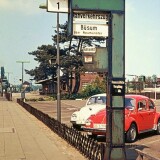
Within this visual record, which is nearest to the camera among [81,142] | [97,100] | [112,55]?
[112,55]

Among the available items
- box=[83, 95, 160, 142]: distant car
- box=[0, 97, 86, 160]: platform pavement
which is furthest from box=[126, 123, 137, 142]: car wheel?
box=[0, 97, 86, 160]: platform pavement

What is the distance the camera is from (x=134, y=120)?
1324 cm

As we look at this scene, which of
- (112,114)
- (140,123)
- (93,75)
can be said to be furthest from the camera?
(93,75)

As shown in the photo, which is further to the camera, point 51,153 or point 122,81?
point 51,153

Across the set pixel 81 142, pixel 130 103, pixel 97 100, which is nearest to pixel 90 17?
pixel 81 142

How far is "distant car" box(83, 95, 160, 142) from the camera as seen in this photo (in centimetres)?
1296

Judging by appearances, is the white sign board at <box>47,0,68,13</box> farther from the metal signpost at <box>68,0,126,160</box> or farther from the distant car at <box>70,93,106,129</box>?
the distant car at <box>70,93,106,129</box>

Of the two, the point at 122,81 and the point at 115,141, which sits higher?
the point at 122,81

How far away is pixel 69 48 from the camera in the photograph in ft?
218

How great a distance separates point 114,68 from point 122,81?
324 mm

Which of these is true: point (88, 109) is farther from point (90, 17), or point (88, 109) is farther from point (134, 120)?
point (90, 17)

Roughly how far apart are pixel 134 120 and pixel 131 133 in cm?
49

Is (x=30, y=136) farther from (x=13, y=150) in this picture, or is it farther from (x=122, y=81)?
(x=122, y=81)

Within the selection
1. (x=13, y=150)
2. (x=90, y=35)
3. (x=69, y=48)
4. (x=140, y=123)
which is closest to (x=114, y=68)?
(x=90, y=35)
